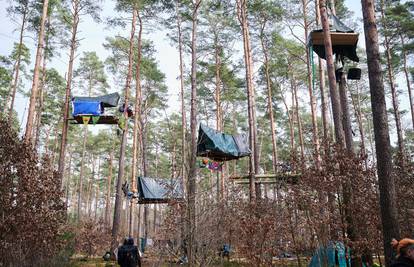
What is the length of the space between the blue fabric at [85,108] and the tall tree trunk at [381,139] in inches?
335

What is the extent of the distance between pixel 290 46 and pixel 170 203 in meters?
12.9

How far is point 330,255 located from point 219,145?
13.5 ft

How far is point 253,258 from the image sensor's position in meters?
7.61

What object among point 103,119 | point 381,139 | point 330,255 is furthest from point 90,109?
point 381,139

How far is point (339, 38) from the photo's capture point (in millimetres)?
8359

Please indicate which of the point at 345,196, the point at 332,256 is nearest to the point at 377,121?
the point at 345,196

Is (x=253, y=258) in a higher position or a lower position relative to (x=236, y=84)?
lower

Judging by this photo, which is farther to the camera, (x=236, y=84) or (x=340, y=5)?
(x=236, y=84)

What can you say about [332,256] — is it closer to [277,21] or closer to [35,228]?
[35,228]

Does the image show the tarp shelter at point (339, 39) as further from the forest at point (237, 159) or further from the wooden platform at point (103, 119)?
the wooden platform at point (103, 119)

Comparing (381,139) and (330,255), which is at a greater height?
(381,139)

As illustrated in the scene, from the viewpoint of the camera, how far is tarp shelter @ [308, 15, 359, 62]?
8133 millimetres

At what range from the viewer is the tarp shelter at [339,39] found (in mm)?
8133

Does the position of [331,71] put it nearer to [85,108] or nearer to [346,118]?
[346,118]
